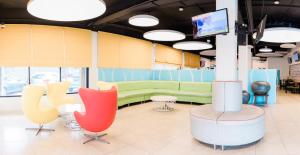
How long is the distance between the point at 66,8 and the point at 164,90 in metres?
6.27

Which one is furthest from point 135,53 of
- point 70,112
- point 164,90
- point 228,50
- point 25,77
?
point 228,50

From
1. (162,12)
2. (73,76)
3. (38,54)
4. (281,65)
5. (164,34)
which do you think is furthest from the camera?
(281,65)

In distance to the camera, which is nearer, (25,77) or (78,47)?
(25,77)

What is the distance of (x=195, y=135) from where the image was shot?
14.0 ft

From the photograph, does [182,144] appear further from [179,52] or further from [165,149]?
[179,52]

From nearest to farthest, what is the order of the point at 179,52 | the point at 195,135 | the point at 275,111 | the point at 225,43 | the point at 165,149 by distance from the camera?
the point at 165,149 → the point at 195,135 → the point at 225,43 → the point at 275,111 → the point at 179,52

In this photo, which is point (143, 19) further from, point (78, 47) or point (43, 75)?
point (43, 75)

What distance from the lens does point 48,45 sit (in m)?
7.95

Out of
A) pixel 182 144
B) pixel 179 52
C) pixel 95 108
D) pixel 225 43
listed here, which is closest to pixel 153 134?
pixel 182 144

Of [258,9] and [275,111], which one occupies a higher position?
[258,9]

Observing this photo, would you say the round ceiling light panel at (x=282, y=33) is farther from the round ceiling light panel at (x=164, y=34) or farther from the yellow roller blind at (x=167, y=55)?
the yellow roller blind at (x=167, y=55)

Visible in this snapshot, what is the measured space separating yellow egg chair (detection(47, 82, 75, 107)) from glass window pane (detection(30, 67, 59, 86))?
196 centimetres

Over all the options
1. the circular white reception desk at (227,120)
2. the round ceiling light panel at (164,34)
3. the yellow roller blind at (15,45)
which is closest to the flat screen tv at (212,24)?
the circular white reception desk at (227,120)

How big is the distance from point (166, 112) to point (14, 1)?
19.6 feet
